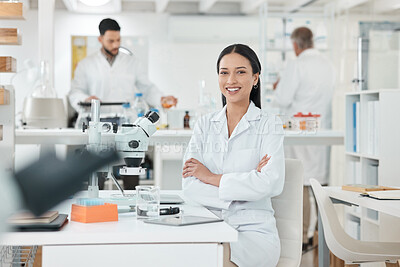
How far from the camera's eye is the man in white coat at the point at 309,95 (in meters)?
4.60

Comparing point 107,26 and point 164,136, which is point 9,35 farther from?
point 107,26

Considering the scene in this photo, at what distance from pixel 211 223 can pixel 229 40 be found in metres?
5.32

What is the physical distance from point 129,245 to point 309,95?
355cm

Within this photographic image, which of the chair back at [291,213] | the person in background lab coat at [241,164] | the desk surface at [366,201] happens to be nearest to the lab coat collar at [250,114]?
the person in background lab coat at [241,164]

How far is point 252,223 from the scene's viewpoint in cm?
188

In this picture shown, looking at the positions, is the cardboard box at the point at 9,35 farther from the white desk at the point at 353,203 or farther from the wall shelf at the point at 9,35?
the white desk at the point at 353,203

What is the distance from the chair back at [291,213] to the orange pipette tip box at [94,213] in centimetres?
75

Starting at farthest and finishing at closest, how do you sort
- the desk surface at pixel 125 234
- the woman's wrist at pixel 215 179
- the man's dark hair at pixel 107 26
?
the man's dark hair at pixel 107 26
the woman's wrist at pixel 215 179
the desk surface at pixel 125 234

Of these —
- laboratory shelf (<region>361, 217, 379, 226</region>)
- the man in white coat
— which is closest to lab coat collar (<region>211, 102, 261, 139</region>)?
laboratory shelf (<region>361, 217, 379, 226</region>)

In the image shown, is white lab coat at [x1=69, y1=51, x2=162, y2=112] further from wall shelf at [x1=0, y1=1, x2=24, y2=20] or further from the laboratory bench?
wall shelf at [x1=0, y1=1, x2=24, y2=20]

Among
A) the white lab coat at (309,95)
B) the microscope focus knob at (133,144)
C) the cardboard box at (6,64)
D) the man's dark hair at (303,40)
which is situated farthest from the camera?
the man's dark hair at (303,40)

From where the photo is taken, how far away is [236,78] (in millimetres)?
2166

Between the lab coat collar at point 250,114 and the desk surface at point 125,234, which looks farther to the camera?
the lab coat collar at point 250,114

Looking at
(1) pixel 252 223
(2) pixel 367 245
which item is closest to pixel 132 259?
(1) pixel 252 223
